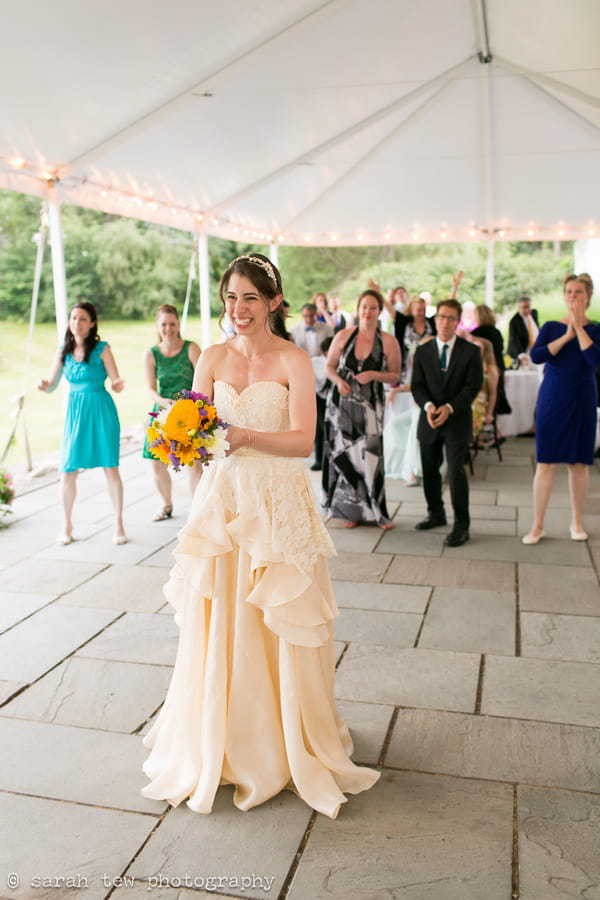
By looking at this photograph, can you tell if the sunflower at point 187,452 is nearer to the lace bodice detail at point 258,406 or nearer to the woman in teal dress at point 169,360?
the lace bodice detail at point 258,406

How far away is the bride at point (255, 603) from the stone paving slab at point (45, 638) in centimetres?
135

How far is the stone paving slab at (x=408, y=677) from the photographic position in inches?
136

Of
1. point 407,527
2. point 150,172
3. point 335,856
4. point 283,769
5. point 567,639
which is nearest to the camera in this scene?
point 335,856

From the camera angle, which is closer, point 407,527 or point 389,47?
point 407,527

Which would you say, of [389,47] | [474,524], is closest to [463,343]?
[474,524]

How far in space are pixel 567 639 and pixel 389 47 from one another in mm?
5388

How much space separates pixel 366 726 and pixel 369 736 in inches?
3.1

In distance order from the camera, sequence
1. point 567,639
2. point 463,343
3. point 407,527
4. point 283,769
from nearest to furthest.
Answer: point 283,769, point 567,639, point 463,343, point 407,527

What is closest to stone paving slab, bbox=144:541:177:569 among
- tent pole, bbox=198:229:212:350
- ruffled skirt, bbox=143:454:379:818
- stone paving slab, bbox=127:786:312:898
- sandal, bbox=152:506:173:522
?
sandal, bbox=152:506:173:522

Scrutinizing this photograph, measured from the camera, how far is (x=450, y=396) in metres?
5.72

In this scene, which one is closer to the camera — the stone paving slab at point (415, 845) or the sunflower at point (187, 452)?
the stone paving slab at point (415, 845)

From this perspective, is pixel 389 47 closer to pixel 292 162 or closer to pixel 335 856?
pixel 292 162

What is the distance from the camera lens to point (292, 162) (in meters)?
9.37

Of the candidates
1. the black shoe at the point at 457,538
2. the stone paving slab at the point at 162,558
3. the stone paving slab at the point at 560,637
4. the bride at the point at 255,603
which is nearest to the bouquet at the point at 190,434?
the bride at the point at 255,603
